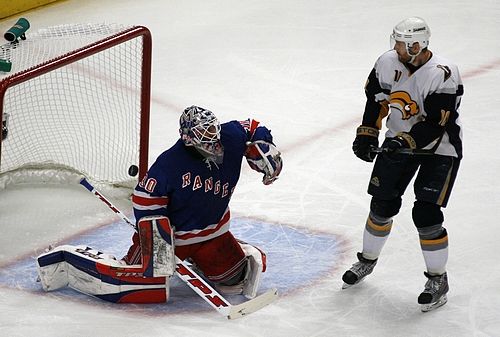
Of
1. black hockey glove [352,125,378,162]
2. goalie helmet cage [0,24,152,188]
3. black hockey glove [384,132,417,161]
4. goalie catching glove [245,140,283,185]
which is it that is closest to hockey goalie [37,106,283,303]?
goalie catching glove [245,140,283,185]

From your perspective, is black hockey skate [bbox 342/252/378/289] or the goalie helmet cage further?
the goalie helmet cage

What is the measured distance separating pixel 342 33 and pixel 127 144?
2459 mm

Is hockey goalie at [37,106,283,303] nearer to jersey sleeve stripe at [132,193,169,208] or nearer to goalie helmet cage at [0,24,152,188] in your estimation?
jersey sleeve stripe at [132,193,169,208]

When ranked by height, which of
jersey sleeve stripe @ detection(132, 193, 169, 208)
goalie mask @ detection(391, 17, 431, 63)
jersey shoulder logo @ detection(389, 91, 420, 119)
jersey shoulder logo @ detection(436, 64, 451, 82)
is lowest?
jersey sleeve stripe @ detection(132, 193, 169, 208)

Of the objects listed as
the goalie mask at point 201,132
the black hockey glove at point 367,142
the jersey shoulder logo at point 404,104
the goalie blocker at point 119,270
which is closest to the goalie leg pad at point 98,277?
the goalie blocker at point 119,270

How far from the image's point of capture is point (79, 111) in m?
5.25

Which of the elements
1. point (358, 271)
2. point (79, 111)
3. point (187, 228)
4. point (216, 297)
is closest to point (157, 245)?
point (187, 228)

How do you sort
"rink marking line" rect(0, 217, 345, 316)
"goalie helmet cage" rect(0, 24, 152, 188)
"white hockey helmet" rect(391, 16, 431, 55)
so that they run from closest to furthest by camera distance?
"white hockey helmet" rect(391, 16, 431, 55) < "rink marking line" rect(0, 217, 345, 316) < "goalie helmet cage" rect(0, 24, 152, 188)

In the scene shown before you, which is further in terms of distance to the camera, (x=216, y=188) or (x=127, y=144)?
(x=127, y=144)

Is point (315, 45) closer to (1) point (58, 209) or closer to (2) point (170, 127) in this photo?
(2) point (170, 127)

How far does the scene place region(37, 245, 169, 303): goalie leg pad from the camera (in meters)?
3.68

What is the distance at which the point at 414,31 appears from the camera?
3.40 metres

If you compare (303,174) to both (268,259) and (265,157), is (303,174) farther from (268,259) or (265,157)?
(265,157)

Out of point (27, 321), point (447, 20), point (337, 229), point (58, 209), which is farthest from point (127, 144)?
point (447, 20)
